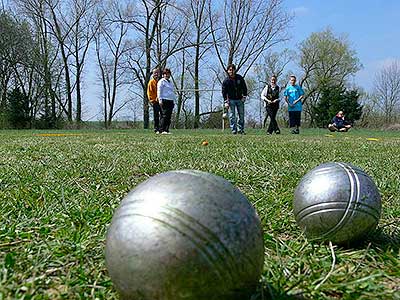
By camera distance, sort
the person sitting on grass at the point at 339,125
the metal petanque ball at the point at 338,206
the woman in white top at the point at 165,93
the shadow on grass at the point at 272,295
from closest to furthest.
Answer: the shadow on grass at the point at 272,295
the metal petanque ball at the point at 338,206
the woman in white top at the point at 165,93
the person sitting on grass at the point at 339,125

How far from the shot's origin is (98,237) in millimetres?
2559

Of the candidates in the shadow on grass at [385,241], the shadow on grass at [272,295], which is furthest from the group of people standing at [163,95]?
the shadow on grass at [272,295]

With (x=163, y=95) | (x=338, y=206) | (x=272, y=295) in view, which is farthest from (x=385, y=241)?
(x=163, y=95)

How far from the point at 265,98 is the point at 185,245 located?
1612 centimetres

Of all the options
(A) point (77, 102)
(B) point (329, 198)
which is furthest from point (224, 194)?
(A) point (77, 102)

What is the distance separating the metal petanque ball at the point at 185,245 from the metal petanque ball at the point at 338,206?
95cm

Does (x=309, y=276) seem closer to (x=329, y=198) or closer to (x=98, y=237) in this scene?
(x=329, y=198)

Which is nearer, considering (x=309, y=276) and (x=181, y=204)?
(x=181, y=204)

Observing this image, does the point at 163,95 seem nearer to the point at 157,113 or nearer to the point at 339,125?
the point at 157,113

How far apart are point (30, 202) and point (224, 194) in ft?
7.36

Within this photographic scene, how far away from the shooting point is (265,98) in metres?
17.3

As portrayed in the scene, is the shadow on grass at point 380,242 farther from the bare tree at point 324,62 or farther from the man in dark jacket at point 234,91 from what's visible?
the bare tree at point 324,62

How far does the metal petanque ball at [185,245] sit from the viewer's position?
58.1 inches

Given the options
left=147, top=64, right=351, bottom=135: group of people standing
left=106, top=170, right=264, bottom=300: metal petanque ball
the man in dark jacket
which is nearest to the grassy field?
left=106, top=170, right=264, bottom=300: metal petanque ball
